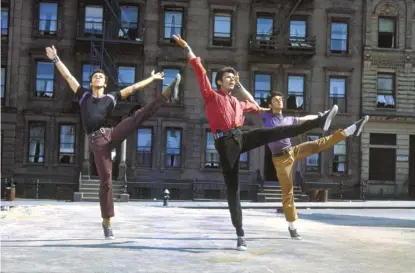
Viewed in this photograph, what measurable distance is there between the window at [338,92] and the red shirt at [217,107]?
81.6 ft

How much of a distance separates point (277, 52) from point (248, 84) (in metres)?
2.38

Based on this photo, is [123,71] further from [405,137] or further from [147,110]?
[147,110]

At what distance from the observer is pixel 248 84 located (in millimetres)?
29859

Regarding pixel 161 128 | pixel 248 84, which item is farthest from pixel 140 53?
pixel 248 84

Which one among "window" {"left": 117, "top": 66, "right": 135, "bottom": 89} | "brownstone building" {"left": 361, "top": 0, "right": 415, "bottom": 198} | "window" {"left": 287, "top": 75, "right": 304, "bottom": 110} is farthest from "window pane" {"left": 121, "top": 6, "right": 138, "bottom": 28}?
"brownstone building" {"left": 361, "top": 0, "right": 415, "bottom": 198}

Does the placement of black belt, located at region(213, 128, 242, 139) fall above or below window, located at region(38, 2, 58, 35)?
below

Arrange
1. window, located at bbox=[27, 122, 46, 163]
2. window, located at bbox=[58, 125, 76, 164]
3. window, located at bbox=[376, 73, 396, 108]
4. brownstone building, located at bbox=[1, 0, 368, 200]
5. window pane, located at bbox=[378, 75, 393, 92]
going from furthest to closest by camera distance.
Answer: window pane, located at bbox=[378, 75, 393, 92] → window, located at bbox=[376, 73, 396, 108] → window, located at bbox=[58, 125, 76, 164] → window, located at bbox=[27, 122, 46, 163] → brownstone building, located at bbox=[1, 0, 368, 200]

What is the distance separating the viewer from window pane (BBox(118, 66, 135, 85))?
96.5 ft

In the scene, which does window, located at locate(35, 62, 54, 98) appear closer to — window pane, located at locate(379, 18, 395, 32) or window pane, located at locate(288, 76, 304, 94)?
window pane, located at locate(288, 76, 304, 94)

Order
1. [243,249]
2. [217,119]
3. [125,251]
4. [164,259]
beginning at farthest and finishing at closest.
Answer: [217,119] → [243,249] → [125,251] → [164,259]

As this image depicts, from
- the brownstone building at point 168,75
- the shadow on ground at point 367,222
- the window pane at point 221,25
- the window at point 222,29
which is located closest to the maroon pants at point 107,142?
the shadow on ground at point 367,222

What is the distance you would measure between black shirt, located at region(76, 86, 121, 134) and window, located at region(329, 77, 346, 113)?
2507 cm

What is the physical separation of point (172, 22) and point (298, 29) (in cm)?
724

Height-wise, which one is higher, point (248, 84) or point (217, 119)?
point (248, 84)
